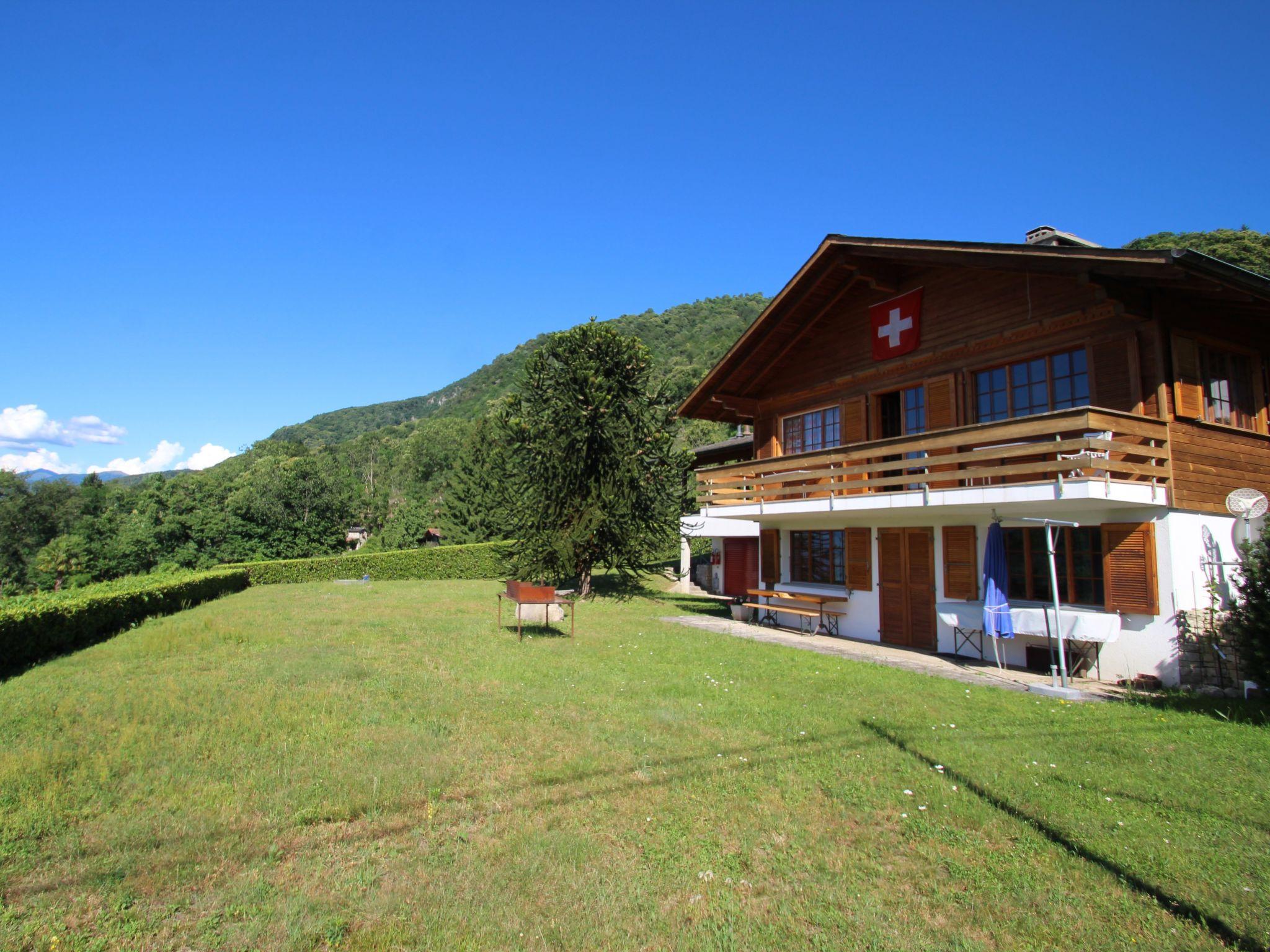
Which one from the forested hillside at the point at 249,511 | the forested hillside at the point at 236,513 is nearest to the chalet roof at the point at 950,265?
the forested hillside at the point at 236,513

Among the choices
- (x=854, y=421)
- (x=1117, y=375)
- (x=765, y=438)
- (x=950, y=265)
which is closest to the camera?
(x=1117, y=375)

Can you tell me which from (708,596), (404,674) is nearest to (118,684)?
(404,674)

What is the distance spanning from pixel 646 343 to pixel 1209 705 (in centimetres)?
3894

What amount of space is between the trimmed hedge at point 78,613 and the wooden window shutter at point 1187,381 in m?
19.4

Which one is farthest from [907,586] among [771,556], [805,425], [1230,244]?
[1230,244]

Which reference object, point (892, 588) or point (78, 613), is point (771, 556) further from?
point (78, 613)

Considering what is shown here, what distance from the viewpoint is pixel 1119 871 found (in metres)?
4.37

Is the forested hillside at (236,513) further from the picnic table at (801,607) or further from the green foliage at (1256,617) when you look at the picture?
the green foliage at (1256,617)

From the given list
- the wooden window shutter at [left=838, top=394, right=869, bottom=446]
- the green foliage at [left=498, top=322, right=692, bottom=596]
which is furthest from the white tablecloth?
the green foliage at [left=498, top=322, right=692, bottom=596]

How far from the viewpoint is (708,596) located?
85.3ft

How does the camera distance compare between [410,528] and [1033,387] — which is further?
[410,528]

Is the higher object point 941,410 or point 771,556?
→ point 941,410

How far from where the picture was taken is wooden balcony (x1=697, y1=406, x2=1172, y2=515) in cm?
959

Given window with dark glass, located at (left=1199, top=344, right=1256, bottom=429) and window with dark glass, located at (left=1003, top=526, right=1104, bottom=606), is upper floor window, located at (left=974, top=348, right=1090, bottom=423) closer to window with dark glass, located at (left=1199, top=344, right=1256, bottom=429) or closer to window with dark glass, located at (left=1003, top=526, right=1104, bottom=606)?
window with dark glass, located at (left=1199, top=344, right=1256, bottom=429)
